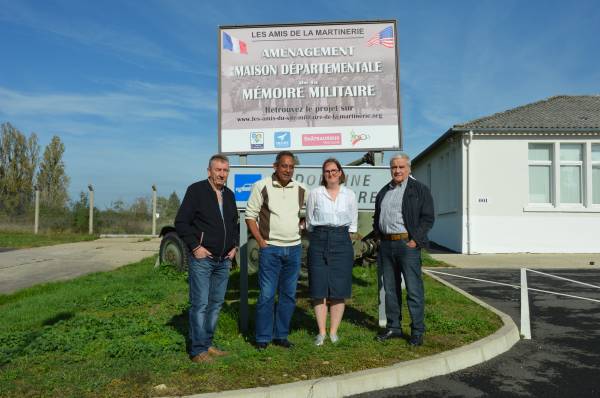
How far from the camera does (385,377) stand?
4.05 meters

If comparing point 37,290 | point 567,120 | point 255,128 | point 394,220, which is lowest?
point 37,290

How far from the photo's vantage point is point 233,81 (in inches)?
280

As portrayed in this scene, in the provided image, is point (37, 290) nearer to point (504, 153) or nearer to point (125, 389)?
point (125, 389)

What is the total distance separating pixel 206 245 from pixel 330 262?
1195mm

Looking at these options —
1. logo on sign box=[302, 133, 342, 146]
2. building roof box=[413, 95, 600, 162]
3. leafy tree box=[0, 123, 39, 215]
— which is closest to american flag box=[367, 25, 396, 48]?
logo on sign box=[302, 133, 342, 146]

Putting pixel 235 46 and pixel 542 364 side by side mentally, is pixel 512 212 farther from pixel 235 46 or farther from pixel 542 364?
pixel 542 364

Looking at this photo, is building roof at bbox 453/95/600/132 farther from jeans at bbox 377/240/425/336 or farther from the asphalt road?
jeans at bbox 377/240/425/336

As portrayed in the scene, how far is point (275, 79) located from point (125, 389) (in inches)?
187

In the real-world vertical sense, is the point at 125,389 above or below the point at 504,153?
below

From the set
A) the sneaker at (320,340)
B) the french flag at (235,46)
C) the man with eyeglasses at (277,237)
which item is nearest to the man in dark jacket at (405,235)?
the sneaker at (320,340)

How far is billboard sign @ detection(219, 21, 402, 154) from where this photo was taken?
7070mm

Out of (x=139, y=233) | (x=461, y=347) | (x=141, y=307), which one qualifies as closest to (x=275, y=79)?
(x=141, y=307)

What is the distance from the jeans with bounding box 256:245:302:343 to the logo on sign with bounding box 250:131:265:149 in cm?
252

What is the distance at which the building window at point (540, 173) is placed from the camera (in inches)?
662
